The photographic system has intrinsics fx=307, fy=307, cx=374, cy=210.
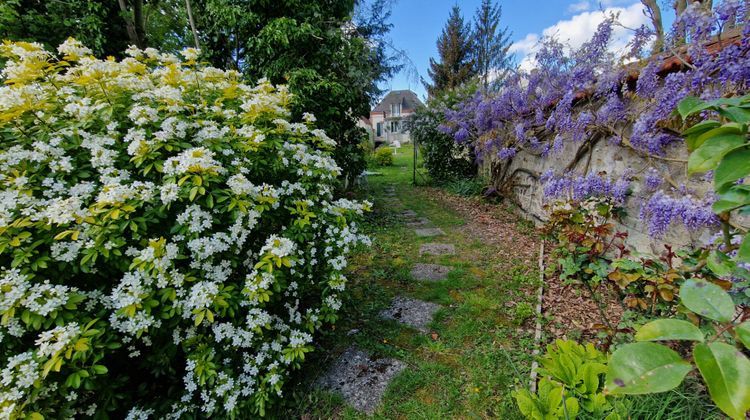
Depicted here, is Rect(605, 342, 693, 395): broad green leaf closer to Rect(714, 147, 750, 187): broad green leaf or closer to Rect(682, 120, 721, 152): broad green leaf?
Rect(714, 147, 750, 187): broad green leaf

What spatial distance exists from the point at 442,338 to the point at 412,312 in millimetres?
430

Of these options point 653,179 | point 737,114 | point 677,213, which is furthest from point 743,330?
point 653,179

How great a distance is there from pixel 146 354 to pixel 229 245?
31.6 inches

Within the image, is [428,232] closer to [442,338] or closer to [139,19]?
[442,338]

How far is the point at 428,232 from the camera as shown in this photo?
5152 millimetres

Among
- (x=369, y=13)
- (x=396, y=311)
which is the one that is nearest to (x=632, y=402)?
(x=396, y=311)

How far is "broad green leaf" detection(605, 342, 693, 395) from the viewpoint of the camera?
43 centimetres

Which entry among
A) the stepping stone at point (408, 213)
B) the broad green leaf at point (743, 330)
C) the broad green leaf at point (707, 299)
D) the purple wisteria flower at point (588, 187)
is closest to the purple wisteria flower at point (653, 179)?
the purple wisteria flower at point (588, 187)

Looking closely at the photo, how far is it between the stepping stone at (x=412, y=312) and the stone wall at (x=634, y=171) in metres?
2.22

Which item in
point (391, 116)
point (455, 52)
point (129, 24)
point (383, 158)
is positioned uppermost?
point (455, 52)

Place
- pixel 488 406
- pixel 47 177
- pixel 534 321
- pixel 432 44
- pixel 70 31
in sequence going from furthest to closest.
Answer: pixel 432 44 → pixel 70 31 → pixel 534 321 → pixel 488 406 → pixel 47 177

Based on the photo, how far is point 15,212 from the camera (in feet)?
4.75

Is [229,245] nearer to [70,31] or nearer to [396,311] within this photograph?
[396,311]

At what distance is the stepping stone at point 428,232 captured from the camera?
501cm
